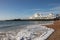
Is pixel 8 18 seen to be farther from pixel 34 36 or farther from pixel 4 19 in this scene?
pixel 34 36

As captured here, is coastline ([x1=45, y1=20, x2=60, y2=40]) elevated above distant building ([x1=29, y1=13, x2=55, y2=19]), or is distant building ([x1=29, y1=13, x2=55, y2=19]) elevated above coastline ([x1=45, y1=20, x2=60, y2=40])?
distant building ([x1=29, y1=13, x2=55, y2=19])

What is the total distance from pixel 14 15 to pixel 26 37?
22.2 inches

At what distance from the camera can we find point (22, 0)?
3.87m

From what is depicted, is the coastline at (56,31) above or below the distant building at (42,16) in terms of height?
below

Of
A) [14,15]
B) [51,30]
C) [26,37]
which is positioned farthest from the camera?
[51,30]

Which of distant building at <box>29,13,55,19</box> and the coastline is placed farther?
distant building at <box>29,13,55,19</box>

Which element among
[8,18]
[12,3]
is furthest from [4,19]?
[12,3]

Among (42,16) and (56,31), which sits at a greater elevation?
(42,16)

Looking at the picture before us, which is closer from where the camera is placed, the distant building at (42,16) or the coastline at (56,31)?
the coastline at (56,31)

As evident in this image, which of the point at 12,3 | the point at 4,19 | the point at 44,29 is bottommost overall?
the point at 44,29

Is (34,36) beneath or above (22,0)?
beneath

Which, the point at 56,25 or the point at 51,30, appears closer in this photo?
the point at 51,30

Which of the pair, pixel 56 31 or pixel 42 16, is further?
pixel 56 31

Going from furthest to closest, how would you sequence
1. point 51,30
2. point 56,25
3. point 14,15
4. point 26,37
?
1. point 56,25
2. point 51,30
3. point 14,15
4. point 26,37
